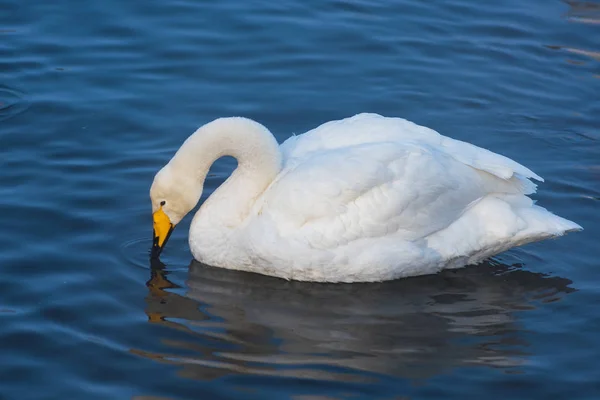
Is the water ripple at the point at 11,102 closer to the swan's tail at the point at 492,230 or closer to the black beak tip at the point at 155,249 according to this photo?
the black beak tip at the point at 155,249

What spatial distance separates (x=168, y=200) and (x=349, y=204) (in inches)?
52.1

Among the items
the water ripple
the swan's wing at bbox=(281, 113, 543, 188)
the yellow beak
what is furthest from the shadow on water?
the water ripple

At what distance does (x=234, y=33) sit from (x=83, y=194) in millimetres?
4019

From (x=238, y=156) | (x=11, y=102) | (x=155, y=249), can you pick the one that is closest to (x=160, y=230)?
(x=155, y=249)

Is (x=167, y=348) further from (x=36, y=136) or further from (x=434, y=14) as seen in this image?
(x=434, y=14)

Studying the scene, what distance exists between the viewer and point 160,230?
8.77 m

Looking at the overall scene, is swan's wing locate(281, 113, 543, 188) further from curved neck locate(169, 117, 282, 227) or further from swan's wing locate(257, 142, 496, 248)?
curved neck locate(169, 117, 282, 227)

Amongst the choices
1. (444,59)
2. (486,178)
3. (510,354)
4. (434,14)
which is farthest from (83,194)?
(434,14)

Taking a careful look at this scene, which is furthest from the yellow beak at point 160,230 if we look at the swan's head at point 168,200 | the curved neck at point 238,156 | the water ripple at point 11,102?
the water ripple at point 11,102

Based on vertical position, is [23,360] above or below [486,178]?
below

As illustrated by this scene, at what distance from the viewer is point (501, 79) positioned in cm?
1231

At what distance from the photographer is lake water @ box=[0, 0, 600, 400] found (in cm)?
737

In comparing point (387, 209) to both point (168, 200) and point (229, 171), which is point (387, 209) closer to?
point (168, 200)

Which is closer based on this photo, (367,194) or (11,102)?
(367,194)
